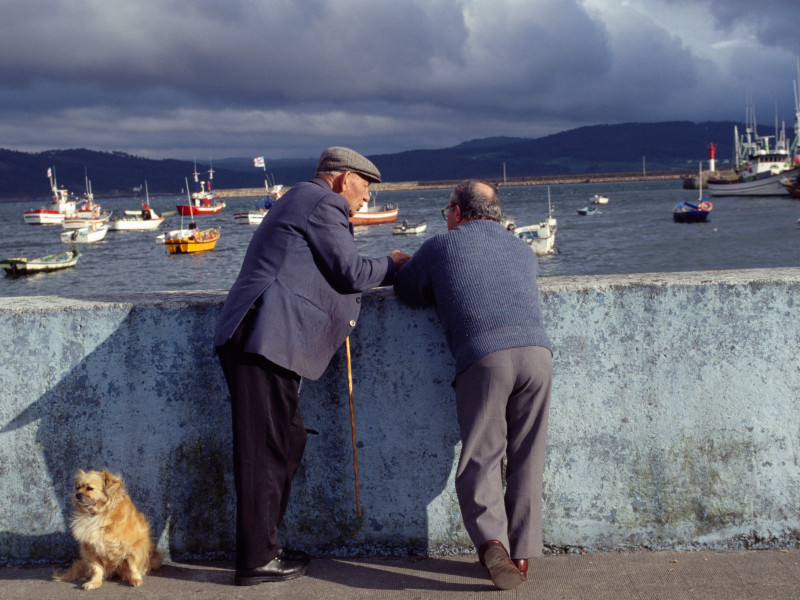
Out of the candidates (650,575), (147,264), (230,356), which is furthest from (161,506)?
(147,264)

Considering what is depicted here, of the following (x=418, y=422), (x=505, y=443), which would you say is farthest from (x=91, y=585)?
(x=505, y=443)

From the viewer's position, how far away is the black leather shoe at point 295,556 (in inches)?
143

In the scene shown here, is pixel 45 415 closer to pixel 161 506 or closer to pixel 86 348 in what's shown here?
pixel 86 348

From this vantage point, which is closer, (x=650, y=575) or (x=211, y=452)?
(x=650, y=575)

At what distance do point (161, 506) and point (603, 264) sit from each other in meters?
46.1

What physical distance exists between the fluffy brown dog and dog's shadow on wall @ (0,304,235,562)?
24cm

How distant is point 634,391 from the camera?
11.9 feet

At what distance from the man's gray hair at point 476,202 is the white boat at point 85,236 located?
78986 mm

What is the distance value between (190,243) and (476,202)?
60.1m

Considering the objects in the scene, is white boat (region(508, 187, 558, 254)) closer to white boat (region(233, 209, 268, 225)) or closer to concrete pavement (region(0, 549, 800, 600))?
concrete pavement (region(0, 549, 800, 600))

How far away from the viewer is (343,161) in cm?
360

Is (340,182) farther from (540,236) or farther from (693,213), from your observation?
(693,213)

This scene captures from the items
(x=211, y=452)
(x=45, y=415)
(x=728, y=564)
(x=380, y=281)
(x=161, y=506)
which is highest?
(x=380, y=281)

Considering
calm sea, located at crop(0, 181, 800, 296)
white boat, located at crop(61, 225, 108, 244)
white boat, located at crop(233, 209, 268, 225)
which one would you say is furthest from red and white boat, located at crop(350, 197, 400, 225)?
white boat, located at crop(61, 225, 108, 244)
